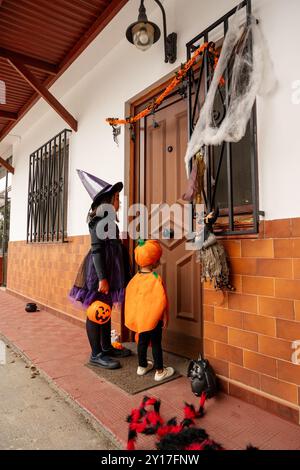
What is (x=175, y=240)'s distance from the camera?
2.82m

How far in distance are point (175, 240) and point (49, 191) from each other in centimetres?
284

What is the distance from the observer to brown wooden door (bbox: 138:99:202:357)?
263cm

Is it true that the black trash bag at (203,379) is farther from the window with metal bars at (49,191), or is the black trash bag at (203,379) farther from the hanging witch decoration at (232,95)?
the window with metal bars at (49,191)

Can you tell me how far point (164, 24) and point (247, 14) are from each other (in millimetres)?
984

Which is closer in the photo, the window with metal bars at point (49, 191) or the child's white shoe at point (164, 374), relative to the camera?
the child's white shoe at point (164, 374)

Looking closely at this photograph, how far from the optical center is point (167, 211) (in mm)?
2900

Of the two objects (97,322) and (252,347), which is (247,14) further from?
(97,322)

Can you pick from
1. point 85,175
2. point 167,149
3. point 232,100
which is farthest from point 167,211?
point 232,100

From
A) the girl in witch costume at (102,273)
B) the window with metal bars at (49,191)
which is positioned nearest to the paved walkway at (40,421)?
the girl in witch costume at (102,273)

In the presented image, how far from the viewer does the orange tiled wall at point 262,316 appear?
5.59 ft

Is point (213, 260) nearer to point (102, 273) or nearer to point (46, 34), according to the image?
point (102, 273)

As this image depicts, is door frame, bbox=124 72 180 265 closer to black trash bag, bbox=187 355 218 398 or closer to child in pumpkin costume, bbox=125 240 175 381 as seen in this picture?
child in pumpkin costume, bbox=125 240 175 381

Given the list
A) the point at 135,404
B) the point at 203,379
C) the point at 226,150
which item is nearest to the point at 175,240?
the point at 226,150

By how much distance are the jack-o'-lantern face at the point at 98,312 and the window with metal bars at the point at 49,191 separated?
203 cm
